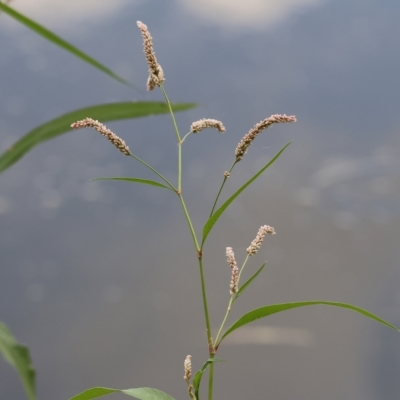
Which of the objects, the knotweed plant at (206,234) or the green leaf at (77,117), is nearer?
the knotweed plant at (206,234)

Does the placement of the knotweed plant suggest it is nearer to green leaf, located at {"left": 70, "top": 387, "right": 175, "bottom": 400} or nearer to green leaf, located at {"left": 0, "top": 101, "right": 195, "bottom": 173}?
green leaf, located at {"left": 70, "top": 387, "right": 175, "bottom": 400}

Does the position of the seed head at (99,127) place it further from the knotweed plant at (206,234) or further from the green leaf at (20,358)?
the green leaf at (20,358)

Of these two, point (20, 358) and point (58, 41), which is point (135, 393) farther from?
point (58, 41)

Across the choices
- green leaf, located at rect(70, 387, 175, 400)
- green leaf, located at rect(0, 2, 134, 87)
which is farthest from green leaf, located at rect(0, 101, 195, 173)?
green leaf, located at rect(70, 387, 175, 400)

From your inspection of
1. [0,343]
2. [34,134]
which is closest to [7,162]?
[34,134]

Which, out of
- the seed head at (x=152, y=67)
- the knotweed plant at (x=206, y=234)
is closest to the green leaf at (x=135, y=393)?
the knotweed plant at (x=206, y=234)

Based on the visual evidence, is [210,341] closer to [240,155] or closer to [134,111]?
[240,155]

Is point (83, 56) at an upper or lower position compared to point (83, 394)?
upper
